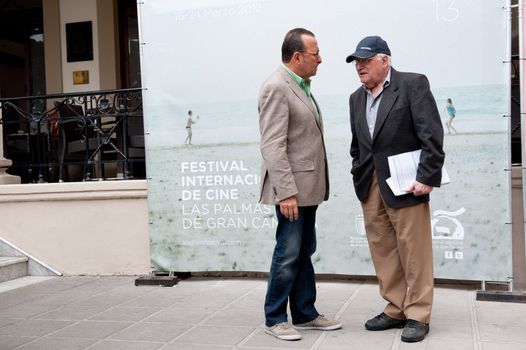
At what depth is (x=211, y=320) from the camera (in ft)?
14.8

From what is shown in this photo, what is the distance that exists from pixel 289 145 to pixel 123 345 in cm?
173

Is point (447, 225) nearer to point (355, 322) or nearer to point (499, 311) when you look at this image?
point (499, 311)

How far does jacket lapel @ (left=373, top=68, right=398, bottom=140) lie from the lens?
3.83 m

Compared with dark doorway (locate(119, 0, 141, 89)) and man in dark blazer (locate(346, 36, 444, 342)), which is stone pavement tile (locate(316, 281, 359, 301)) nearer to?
man in dark blazer (locate(346, 36, 444, 342))

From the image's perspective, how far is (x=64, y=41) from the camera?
387 inches

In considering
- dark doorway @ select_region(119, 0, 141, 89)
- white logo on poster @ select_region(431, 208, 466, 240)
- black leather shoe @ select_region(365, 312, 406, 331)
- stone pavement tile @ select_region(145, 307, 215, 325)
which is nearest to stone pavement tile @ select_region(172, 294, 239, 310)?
stone pavement tile @ select_region(145, 307, 215, 325)

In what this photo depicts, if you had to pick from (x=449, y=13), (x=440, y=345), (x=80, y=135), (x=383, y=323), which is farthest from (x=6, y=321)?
(x=449, y=13)

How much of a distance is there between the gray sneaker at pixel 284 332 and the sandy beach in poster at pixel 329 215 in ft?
4.75

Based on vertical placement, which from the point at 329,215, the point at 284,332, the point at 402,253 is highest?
the point at 329,215

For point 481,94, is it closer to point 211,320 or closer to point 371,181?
point 371,181

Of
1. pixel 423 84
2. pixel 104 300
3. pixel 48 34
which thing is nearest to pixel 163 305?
pixel 104 300

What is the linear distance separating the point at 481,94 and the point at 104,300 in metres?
3.67

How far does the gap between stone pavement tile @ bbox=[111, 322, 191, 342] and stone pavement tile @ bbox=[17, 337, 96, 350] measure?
0.21 meters

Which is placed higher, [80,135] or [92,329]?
[80,135]
